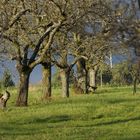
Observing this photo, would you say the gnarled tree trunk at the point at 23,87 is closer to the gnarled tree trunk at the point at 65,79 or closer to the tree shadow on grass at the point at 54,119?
the tree shadow on grass at the point at 54,119

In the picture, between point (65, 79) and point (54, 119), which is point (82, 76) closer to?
point (65, 79)

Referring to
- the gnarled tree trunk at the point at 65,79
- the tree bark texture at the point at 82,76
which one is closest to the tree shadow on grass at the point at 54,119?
the gnarled tree trunk at the point at 65,79

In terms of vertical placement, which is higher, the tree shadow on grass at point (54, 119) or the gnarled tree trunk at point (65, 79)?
the gnarled tree trunk at point (65, 79)

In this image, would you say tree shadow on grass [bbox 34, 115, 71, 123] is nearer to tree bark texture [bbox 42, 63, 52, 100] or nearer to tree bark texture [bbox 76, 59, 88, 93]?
tree bark texture [bbox 42, 63, 52, 100]

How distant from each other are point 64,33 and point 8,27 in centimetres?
843

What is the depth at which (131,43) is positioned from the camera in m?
18.4

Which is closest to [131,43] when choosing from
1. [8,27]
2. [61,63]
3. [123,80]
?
[8,27]

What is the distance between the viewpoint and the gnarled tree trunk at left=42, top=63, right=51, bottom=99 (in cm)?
5141

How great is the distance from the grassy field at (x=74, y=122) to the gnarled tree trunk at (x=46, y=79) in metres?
13.6

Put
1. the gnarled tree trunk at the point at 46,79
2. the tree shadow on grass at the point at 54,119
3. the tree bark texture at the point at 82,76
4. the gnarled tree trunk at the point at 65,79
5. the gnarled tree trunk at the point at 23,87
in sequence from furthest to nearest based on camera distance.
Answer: the tree bark texture at the point at 82,76, the gnarled tree trunk at the point at 65,79, the gnarled tree trunk at the point at 46,79, the gnarled tree trunk at the point at 23,87, the tree shadow on grass at the point at 54,119

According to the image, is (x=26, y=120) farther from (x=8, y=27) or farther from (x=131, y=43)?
(x=131, y=43)

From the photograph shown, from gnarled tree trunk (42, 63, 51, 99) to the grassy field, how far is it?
13.6 meters

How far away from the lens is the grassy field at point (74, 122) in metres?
23.5

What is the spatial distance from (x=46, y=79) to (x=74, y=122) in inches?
863
